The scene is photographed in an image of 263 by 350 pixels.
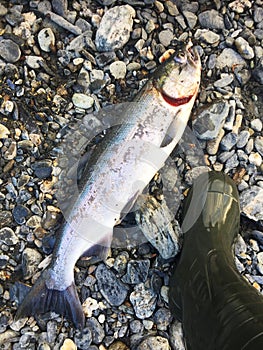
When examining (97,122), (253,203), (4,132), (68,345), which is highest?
(253,203)

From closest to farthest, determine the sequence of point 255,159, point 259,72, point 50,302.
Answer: point 50,302 < point 255,159 < point 259,72

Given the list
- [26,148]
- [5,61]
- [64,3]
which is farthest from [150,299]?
[64,3]

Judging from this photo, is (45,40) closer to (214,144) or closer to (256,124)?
(214,144)

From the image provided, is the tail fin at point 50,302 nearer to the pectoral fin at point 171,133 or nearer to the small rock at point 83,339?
the small rock at point 83,339

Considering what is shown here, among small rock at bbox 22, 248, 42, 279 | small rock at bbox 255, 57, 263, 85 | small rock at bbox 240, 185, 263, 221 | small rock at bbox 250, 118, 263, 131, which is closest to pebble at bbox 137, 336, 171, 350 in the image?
small rock at bbox 22, 248, 42, 279

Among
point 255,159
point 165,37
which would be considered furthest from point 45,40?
point 255,159

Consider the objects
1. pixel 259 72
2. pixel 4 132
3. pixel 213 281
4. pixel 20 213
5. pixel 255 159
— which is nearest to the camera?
pixel 213 281

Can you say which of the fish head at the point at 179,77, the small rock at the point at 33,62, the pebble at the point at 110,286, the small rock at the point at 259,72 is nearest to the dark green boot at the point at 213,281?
the pebble at the point at 110,286
